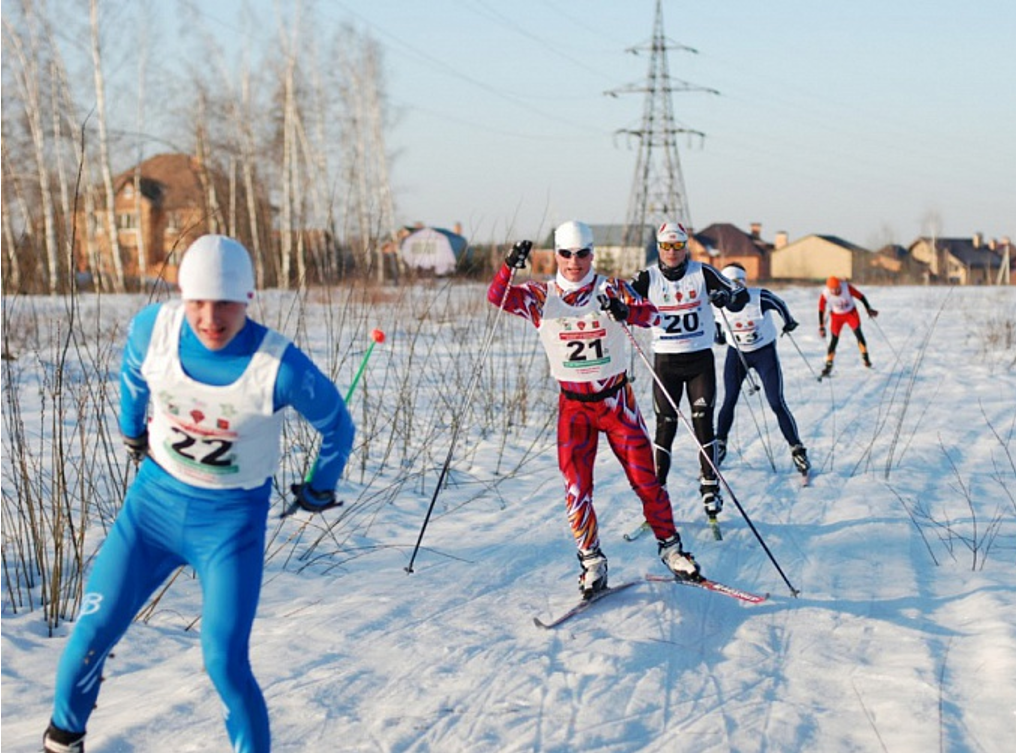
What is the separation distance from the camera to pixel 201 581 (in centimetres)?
353

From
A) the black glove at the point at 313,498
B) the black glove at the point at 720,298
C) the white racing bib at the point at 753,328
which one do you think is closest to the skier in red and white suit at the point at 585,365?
the black glove at the point at 720,298

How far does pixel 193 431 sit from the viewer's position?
350 cm

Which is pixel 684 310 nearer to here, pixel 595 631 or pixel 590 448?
pixel 590 448

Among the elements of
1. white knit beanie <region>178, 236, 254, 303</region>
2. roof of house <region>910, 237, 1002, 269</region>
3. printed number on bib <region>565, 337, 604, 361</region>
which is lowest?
printed number on bib <region>565, 337, 604, 361</region>

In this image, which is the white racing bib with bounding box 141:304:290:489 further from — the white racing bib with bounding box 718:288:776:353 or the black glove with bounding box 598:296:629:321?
the white racing bib with bounding box 718:288:776:353

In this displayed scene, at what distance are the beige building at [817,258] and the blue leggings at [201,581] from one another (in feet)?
309

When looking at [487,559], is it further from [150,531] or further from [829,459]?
[829,459]

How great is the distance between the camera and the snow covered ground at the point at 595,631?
13.4 ft

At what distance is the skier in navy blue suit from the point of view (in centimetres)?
337

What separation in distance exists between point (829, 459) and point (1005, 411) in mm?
4062

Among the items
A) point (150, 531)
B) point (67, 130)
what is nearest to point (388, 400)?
point (150, 531)

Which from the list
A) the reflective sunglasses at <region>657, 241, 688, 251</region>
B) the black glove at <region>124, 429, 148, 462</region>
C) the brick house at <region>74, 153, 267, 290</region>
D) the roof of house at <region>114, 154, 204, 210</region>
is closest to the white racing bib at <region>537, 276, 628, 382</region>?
the reflective sunglasses at <region>657, 241, 688, 251</region>

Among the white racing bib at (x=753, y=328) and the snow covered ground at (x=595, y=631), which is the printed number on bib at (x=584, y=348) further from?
the white racing bib at (x=753, y=328)

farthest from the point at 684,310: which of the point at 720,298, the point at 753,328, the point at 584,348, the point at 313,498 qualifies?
the point at 313,498
